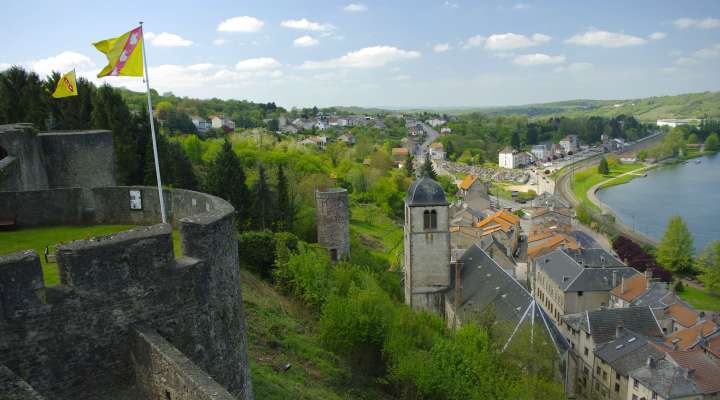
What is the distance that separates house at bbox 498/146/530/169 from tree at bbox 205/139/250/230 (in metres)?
111

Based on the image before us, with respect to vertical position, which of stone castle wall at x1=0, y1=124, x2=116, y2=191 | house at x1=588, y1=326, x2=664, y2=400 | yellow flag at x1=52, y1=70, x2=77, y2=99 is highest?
yellow flag at x1=52, y1=70, x2=77, y2=99

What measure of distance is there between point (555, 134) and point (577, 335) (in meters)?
156

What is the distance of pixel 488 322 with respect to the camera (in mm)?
22578

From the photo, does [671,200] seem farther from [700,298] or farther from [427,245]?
[427,245]

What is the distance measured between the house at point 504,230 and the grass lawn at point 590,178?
115 feet

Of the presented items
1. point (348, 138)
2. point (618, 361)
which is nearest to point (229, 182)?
point (618, 361)

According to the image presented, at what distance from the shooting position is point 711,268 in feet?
146

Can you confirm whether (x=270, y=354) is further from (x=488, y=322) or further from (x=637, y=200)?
(x=637, y=200)

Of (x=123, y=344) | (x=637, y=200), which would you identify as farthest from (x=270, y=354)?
(x=637, y=200)

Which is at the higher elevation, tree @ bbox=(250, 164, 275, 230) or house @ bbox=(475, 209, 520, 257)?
tree @ bbox=(250, 164, 275, 230)

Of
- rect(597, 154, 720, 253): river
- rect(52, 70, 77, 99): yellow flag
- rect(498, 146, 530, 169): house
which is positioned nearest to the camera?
rect(52, 70, 77, 99): yellow flag

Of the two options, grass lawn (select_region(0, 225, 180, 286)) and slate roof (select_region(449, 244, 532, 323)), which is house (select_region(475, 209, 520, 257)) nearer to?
slate roof (select_region(449, 244, 532, 323))

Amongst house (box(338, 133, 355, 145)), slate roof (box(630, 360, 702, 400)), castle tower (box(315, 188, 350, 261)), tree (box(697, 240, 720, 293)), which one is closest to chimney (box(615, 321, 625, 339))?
slate roof (box(630, 360, 702, 400))

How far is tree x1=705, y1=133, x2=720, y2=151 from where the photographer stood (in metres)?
151
